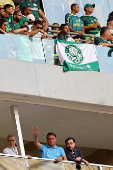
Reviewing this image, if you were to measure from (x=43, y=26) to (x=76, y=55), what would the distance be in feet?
3.78

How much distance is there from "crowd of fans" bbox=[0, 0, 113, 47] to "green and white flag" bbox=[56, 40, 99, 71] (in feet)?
0.72

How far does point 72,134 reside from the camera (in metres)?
16.2

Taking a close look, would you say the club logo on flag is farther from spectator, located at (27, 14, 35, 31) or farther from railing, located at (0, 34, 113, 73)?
spectator, located at (27, 14, 35, 31)

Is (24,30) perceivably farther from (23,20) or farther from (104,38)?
(104,38)

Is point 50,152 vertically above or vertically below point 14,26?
below

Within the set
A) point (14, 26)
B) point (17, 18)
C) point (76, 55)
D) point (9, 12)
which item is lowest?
point (76, 55)

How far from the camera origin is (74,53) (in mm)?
14227

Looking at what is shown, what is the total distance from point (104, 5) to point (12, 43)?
27.5ft

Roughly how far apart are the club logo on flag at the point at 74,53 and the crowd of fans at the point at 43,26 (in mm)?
264

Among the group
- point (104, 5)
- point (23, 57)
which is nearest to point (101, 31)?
point (23, 57)

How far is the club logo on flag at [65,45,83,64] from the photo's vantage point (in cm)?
1412

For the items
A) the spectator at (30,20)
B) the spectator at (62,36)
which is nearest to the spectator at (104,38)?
the spectator at (62,36)

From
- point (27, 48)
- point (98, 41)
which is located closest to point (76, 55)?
point (98, 41)

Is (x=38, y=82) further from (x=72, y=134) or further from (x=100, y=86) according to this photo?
(x=72, y=134)
